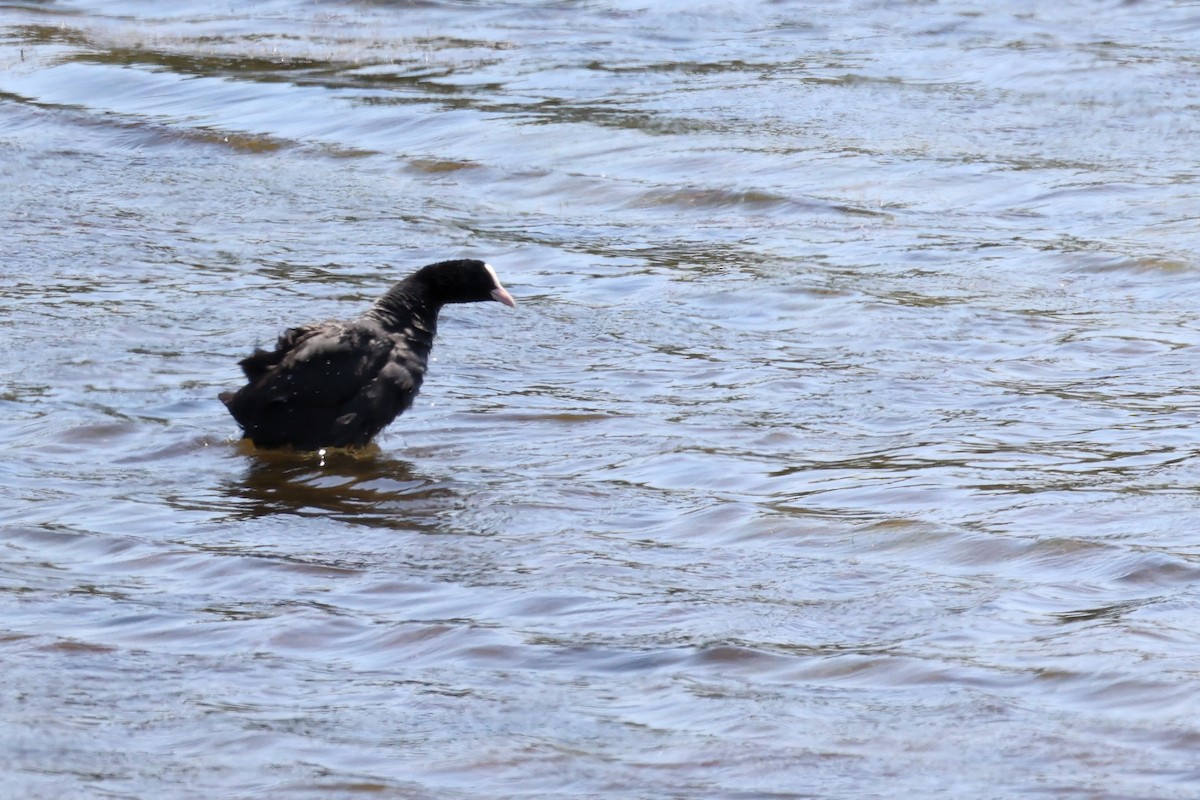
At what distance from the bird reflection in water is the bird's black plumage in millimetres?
121

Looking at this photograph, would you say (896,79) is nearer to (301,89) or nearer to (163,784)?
(301,89)

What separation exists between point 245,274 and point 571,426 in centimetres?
324

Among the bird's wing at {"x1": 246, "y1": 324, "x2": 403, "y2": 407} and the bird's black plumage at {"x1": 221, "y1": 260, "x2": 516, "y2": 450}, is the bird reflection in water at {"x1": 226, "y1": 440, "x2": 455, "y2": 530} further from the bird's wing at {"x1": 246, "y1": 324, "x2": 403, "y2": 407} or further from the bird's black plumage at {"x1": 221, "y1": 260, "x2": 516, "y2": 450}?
the bird's wing at {"x1": 246, "y1": 324, "x2": 403, "y2": 407}

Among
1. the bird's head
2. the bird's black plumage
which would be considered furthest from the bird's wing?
the bird's head

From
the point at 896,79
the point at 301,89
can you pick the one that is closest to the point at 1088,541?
the point at 896,79

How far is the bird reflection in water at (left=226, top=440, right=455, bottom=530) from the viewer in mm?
7469

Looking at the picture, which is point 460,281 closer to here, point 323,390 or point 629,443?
point 323,390

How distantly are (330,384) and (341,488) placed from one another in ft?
1.45

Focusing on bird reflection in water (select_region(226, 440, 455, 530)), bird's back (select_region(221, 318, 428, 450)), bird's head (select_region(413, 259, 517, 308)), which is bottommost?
bird reflection in water (select_region(226, 440, 455, 530))

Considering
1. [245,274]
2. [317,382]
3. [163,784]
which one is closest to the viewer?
[163,784]

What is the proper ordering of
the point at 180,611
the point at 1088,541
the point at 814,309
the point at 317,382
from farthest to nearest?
the point at 814,309 → the point at 317,382 → the point at 1088,541 → the point at 180,611

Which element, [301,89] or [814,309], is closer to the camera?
[814,309]

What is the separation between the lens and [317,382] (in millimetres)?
8039

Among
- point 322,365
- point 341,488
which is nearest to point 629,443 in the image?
point 341,488
